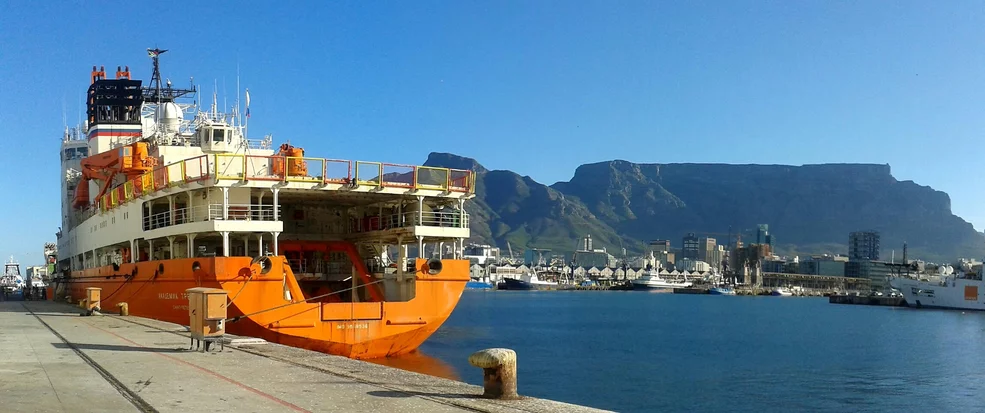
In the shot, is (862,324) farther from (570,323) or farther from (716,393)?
(716,393)

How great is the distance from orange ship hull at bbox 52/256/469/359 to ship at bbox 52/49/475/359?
0.13ft

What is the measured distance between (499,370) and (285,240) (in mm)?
19104

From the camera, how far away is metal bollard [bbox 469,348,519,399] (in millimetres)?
12055

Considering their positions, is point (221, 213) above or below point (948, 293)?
above

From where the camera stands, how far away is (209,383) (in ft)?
44.5

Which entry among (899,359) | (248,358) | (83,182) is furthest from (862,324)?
(248,358)

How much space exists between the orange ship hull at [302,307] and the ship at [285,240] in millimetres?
40

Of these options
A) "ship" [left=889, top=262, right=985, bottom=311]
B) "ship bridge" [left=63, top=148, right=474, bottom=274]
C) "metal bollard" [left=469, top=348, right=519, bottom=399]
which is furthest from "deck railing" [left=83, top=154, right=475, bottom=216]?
"ship" [left=889, top=262, right=985, bottom=311]

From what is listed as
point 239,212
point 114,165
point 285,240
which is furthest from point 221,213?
point 114,165

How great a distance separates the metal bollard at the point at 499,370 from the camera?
12.1 meters

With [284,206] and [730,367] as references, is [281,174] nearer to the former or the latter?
[284,206]

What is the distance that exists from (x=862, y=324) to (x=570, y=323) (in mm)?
30092

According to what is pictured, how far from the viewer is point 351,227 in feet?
105

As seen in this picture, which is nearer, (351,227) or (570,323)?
(351,227)
